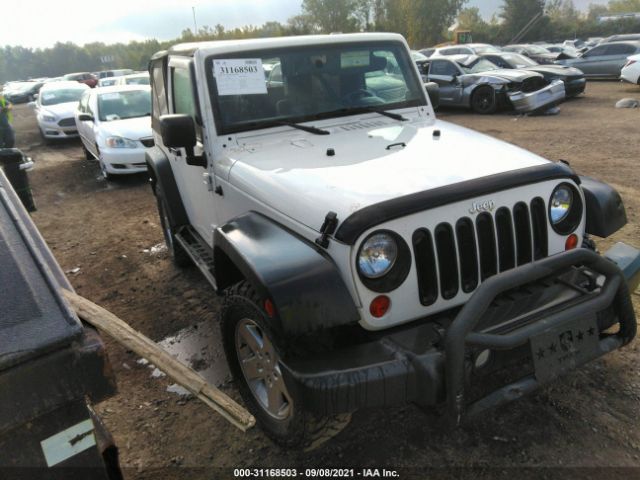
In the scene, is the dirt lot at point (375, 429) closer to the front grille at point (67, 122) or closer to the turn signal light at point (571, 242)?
the turn signal light at point (571, 242)

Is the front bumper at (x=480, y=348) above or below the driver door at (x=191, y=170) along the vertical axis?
below

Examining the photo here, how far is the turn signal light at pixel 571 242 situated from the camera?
2676 millimetres

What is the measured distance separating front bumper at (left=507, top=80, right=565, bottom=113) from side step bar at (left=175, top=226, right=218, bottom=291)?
33.7 ft

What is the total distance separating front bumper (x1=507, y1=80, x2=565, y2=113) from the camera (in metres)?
12.2

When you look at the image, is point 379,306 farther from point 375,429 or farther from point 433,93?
point 433,93

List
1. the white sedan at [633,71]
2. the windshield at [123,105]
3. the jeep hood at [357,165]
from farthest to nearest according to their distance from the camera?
1. the white sedan at [633,71]
2. the windshield at [123,105]
3. the jeep hood at [357,165]

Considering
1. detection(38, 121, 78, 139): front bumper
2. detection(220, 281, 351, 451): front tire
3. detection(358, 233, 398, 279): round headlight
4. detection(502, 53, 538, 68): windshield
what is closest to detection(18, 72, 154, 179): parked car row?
detection(38, 121, 78, 139): front bumper

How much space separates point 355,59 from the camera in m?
3.69

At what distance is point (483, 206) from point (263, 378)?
1.38m

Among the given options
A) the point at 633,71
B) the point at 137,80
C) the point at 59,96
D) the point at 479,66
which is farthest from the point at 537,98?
the point at 59,96

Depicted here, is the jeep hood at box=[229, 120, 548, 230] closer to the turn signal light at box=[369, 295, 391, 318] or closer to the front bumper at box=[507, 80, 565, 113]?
the turn signal light at box=[369, 295, 391, 318]

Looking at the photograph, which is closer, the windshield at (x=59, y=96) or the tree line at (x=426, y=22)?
the windshield at (x=59, y=96)

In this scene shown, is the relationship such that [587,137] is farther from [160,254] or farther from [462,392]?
[462,392]

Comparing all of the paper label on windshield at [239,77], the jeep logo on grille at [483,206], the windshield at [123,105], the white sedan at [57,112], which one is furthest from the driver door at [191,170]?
the white sedan at [57,112]
